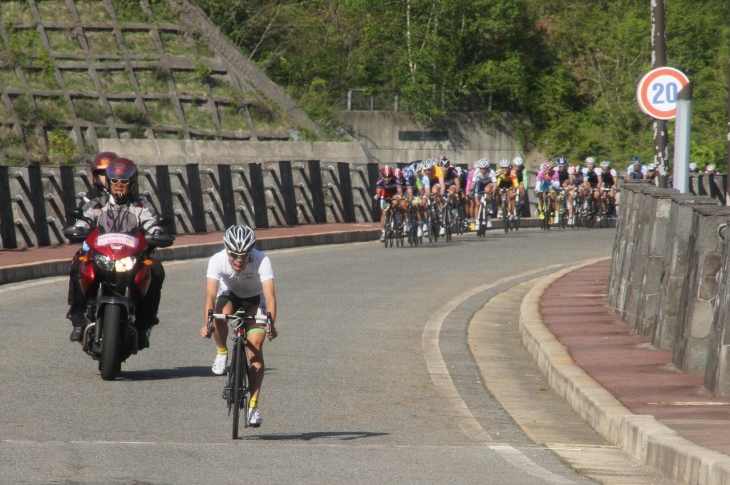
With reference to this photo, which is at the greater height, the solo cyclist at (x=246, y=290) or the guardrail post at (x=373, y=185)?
the solo cyclist at (x=246, y=290)

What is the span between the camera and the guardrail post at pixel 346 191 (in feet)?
111

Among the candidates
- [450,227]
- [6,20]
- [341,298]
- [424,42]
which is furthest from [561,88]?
[341,298]

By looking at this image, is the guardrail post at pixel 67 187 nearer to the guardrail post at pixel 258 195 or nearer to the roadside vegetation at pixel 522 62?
the guardrail post at pixel 258 195

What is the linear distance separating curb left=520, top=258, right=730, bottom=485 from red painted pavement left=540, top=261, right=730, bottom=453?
0.10 m

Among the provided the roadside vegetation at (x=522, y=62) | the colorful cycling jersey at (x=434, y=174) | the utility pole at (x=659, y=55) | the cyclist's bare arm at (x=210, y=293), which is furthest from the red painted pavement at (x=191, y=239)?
the roadside vegetation at (x=522, y=62)

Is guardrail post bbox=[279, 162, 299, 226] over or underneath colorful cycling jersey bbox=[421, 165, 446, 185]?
underneath

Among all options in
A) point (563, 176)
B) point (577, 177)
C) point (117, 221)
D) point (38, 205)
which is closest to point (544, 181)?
Result: point (563, 176)

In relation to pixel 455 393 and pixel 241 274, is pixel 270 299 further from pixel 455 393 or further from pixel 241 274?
pixel 455 393

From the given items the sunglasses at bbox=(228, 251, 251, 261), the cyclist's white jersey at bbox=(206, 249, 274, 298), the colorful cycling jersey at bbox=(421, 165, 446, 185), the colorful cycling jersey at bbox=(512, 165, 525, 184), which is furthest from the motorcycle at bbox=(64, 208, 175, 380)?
the colorful cycling jersey at bbox=(512, 165, 525, 184)

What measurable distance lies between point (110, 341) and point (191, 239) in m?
16.3

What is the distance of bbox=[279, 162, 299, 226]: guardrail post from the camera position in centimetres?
3170

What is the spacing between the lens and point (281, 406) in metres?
9.35

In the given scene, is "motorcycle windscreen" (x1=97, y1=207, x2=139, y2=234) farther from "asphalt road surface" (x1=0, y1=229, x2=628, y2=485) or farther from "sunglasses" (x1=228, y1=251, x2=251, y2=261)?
"sunglasses" (x1=228, y1=251, x2=251, y2=261)

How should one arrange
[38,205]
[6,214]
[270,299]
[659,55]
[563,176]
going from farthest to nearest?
[563,176], [38,205], [659,55], [6,214], [270,299]
